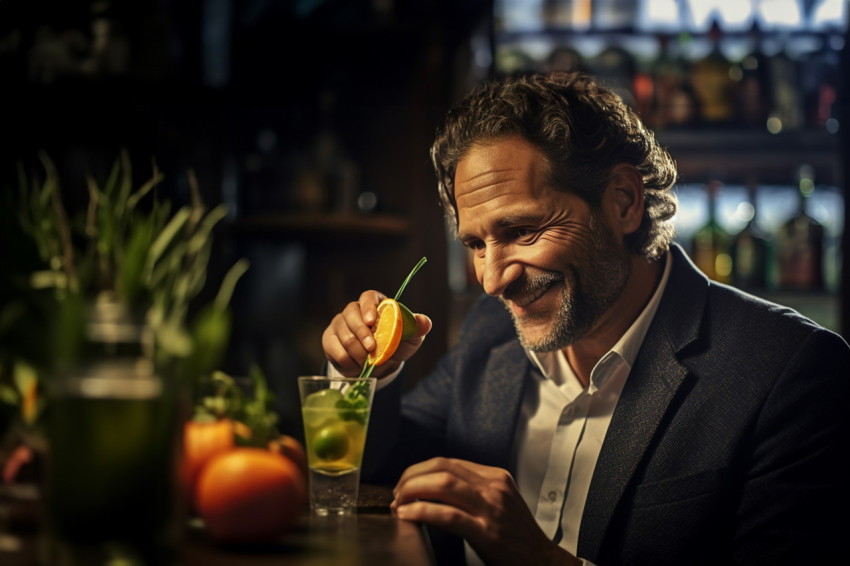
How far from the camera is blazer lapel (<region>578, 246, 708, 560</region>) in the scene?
4.34 ft

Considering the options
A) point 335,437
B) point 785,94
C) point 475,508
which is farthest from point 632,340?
point 785,94

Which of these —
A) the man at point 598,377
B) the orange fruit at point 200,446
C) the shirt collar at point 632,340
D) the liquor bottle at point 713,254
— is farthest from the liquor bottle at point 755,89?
the orange fruit at point 200,446

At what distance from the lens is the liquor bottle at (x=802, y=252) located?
234 cm

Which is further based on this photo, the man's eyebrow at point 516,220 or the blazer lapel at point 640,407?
the man's eyebrow at point 516,220

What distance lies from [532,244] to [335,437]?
706 millimetres

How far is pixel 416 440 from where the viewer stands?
1.65 m

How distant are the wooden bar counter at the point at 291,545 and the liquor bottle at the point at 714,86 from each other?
6.11 feet

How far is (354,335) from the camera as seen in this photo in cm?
131

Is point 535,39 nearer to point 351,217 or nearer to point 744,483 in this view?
point 351,217

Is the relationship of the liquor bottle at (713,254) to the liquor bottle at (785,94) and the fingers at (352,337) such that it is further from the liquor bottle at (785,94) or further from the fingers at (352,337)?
the fingers at (352,337)

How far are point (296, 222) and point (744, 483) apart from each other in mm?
1322

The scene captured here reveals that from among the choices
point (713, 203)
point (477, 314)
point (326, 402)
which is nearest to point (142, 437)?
point (326, 402)

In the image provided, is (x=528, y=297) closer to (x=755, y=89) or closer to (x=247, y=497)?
(x=247, y=497)

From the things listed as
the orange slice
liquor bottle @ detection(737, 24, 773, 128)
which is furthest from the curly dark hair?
liquor bottle @ detection(737, 24, 773, 128)
